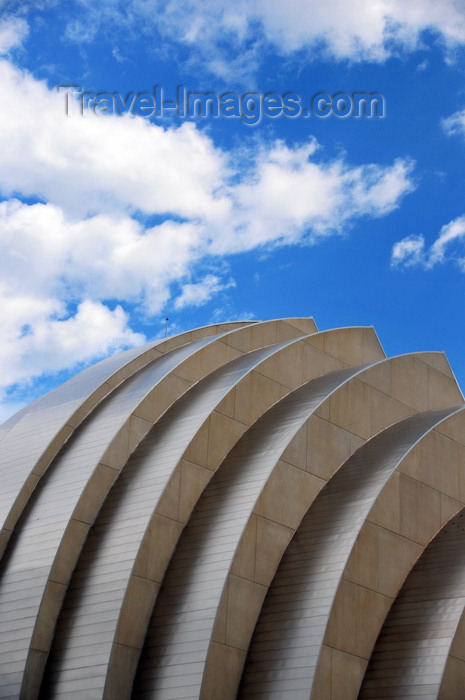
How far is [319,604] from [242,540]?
267cm

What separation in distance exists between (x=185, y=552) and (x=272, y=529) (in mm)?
2526

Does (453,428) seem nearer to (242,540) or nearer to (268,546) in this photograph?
(268,546)

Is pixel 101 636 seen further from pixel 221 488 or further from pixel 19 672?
pixel 221 488

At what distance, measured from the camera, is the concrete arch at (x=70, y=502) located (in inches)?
1088

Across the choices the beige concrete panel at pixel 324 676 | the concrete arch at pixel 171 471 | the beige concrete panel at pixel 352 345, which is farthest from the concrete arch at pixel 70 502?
the beige concrete panel at pixel 324 676

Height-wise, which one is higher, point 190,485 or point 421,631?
point 190,485

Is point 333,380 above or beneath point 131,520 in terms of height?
above

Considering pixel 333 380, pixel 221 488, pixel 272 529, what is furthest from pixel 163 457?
pixel 333 380

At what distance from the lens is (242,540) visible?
1071 inches

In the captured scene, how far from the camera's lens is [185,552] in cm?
2841

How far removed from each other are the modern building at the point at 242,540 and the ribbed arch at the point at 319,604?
0.06m

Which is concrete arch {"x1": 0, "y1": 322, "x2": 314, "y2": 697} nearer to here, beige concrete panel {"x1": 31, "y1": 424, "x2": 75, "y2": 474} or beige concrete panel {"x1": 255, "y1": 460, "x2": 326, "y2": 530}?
beige concrete panel {"x1": 31, "y1": 424, "x2": 75, "y2": 474}

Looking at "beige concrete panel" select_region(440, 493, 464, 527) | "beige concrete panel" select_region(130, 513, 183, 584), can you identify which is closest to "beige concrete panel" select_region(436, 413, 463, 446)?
"beige concrete panel" select_region(440, 493, 464, 527)

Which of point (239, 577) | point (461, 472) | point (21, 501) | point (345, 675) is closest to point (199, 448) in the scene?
point (239, 577)
